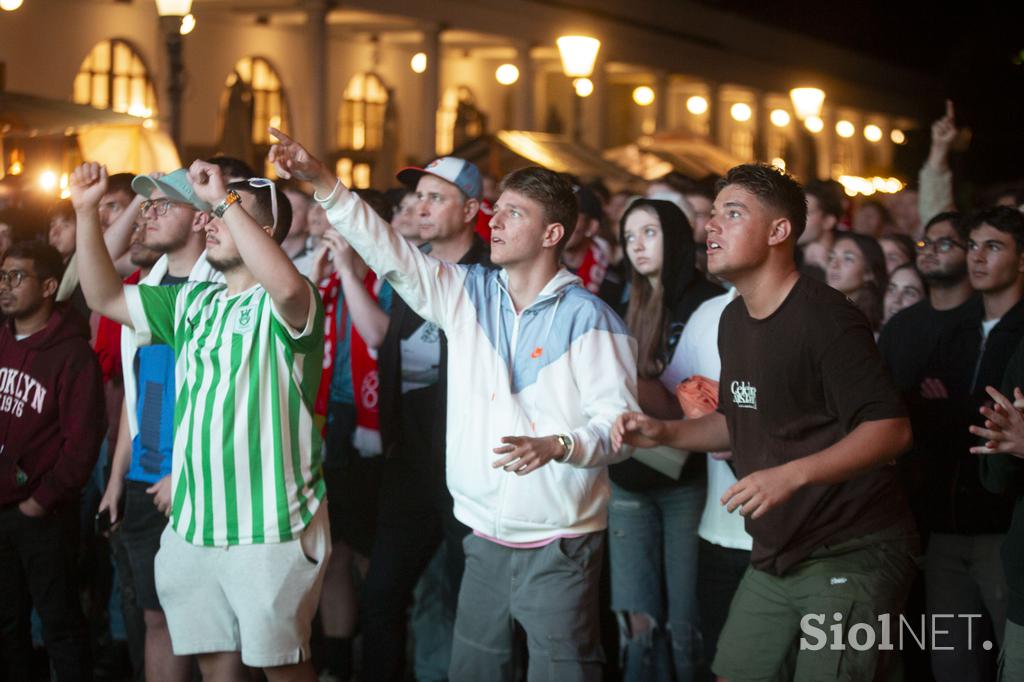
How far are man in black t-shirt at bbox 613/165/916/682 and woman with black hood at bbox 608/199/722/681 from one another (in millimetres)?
1335

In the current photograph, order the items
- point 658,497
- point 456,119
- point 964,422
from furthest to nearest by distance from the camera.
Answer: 1. point 456,119
2. point 658,497
3. point 964,422

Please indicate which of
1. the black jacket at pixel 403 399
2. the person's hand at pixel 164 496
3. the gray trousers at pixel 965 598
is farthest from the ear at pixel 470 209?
the gray trousers at pixel 965 598

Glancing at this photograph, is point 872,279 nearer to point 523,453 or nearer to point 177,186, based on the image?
point 523,453

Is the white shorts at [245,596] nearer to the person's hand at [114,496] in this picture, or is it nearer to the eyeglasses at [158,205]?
the person's hand at [114,496]

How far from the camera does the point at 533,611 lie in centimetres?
532

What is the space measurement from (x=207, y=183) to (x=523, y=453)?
153 centimetres

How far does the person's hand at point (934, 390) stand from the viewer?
6.66 m

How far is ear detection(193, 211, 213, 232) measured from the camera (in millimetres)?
5648

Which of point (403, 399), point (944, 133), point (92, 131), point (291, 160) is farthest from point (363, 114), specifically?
point (291, 160)

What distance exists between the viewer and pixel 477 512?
5438 mm

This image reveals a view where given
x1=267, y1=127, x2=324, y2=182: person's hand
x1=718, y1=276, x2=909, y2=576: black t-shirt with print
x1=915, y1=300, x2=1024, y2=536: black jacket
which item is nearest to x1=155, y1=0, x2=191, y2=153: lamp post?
x1=267, y1=127, x2=324, y2=182: person's hand

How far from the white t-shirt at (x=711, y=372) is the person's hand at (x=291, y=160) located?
2.10 m

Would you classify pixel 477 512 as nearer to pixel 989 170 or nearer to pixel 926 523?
pixel 926 523

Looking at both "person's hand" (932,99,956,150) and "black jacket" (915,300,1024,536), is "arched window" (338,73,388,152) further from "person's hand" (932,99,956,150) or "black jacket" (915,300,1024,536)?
"black jacket" (915,300,1024,536)
